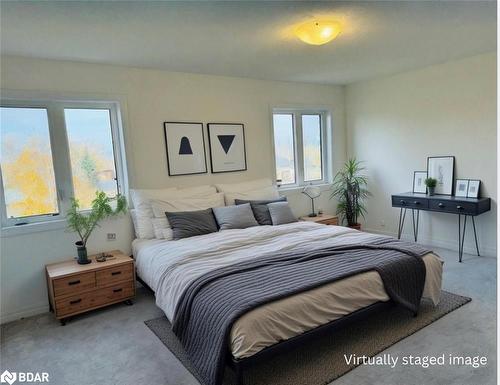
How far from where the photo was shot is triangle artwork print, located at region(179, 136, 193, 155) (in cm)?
414

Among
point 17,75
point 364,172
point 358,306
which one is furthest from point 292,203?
point 17,75

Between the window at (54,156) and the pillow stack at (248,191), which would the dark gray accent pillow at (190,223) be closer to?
the pillow stack at (248,191)

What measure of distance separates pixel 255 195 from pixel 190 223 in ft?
3.52

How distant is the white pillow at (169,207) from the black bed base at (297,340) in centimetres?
182

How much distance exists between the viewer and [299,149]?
17.5 ft

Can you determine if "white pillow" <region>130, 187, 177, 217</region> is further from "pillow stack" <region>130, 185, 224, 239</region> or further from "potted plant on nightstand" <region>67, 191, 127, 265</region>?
"potted plant on nightstand" <region>67, 191, 127, 265</region>

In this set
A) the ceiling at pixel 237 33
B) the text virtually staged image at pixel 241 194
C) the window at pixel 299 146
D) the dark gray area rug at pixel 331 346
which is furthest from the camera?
the window at pixel 299 146

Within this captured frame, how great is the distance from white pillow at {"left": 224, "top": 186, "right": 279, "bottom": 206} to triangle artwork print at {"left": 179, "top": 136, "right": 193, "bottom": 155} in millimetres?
695

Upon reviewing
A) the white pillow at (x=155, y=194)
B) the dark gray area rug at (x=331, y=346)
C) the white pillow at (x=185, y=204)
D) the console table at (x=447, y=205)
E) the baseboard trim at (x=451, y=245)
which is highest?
the white pillow at (x=155, y=194)

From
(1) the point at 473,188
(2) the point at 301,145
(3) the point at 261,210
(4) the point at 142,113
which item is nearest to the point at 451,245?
(1) the point at 473,188

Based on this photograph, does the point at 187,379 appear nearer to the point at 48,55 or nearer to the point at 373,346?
the point at 373,346

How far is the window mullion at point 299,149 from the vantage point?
5.30m

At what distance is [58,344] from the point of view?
8.97 feet

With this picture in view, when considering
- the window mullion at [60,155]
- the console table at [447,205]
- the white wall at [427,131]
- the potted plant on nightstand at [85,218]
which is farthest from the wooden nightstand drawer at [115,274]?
the white wall at [427,131]
